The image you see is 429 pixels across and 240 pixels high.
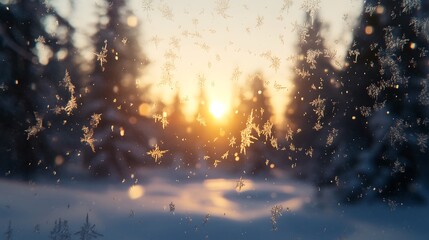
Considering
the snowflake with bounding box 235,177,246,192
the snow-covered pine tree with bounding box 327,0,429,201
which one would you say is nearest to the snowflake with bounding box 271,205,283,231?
the snowflake with bounding box 235,177,246,192

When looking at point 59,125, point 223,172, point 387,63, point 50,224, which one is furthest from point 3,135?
point 387,63

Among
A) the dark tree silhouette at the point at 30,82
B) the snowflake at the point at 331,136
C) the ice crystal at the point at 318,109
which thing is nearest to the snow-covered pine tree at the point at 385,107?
the snowflake at the point at 331,136

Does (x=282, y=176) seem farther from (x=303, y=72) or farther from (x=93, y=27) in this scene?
(x=93, y=27)

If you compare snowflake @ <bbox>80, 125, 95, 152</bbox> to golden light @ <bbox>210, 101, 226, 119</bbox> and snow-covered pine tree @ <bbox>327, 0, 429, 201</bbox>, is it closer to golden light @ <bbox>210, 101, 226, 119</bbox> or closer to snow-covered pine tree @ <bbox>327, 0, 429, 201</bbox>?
golden light @ <bbox>210, 101, 226, 119</bbox>

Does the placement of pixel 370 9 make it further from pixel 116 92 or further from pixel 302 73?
pixel 116 92

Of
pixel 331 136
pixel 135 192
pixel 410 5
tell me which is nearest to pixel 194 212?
pixel 135 192
